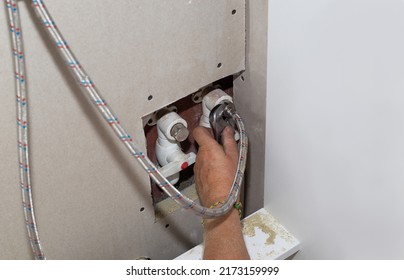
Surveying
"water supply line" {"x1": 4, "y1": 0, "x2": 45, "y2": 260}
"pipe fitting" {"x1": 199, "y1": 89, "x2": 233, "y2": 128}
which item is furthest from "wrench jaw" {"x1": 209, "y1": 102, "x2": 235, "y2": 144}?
"water supply line" {"x1": 4, "y1": 0, "x2": 45, "y2": 260}

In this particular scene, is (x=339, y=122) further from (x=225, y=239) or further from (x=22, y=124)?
(x=22, y=124)

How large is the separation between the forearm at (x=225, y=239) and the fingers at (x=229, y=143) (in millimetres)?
103

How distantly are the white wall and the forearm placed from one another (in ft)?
0.41

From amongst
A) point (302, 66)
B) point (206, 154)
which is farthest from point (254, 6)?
point (206, 154)

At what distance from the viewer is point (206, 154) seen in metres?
0.94

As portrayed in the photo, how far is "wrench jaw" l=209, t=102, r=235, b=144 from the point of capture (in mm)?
946

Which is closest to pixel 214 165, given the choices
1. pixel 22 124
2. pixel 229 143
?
pixel 229 143

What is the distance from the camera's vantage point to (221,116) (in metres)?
0.95

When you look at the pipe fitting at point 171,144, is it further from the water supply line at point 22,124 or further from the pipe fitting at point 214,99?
the water supply line at point 22,124

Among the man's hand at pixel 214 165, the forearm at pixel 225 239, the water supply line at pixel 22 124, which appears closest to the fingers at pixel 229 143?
the man's hand at pixel 214 165

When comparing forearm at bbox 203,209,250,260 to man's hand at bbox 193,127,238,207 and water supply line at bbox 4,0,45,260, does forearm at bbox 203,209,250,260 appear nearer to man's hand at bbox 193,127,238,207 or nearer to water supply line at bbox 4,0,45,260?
man's hand at bbox 193,127,238,207

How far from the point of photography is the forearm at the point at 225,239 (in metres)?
0.85

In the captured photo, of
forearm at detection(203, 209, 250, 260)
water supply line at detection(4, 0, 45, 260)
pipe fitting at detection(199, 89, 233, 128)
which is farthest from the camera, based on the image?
pipe fitting at detection(199, 89, 233, 128)

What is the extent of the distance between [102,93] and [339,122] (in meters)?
0.34
